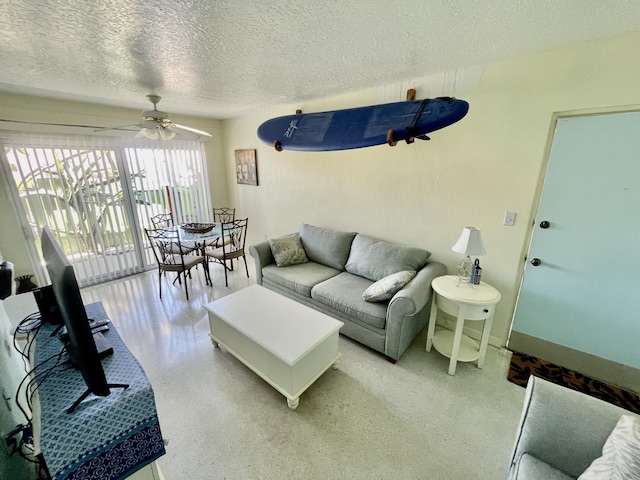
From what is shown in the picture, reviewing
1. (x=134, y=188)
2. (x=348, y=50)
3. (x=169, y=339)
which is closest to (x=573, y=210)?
(x=348, y=50)

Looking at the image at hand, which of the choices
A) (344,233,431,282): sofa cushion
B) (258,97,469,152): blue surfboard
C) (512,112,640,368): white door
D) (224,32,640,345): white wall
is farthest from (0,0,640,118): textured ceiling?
(344,233,431,282): sofa cushion

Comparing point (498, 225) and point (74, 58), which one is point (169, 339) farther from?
point (498, 225)

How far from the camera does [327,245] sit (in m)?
3.14

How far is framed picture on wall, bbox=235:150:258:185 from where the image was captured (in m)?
4.32

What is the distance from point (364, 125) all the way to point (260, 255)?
6.30 feet

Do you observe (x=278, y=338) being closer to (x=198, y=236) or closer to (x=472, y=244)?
(x=472, y=244)

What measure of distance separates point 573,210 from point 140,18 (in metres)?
3.03

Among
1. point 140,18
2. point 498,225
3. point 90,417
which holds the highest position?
point 140,18

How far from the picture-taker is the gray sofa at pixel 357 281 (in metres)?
2.11

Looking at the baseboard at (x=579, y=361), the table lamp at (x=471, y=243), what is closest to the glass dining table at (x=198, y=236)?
the table lamp at (x=471, y=243)

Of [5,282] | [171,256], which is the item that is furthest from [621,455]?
[171,256]

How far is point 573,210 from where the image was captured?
1915 millimetres

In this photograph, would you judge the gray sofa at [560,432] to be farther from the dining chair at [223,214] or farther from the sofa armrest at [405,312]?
the dining chair at [223,214]

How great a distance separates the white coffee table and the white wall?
4.71 feet
